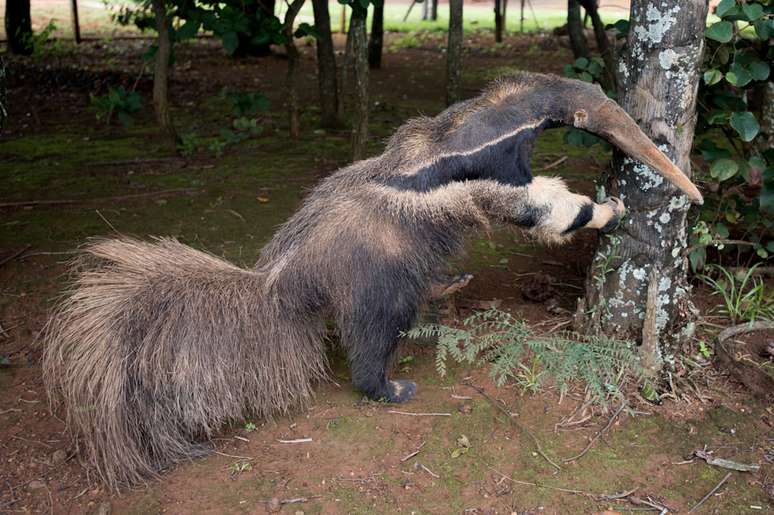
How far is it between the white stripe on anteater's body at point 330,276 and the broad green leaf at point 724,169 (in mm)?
728

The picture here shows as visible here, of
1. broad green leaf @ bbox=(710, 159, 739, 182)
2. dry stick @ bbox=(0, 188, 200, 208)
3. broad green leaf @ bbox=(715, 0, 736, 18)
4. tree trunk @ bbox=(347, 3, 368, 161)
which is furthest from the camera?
tree trunk @ bbox=(347, 3, 368, 161)

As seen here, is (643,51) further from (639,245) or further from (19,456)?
(19,456)

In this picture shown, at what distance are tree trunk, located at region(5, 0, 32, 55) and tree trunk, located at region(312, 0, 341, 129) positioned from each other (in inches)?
291

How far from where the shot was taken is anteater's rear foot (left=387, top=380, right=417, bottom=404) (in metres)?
4.03

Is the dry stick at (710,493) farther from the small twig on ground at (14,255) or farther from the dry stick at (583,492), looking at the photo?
the small twig on ground at (14,255)

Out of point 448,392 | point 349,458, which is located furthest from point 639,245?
point 349,458

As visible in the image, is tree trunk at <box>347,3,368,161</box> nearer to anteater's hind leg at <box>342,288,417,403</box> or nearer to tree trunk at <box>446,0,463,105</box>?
tree trunk at <box>446,0,463,105</box>

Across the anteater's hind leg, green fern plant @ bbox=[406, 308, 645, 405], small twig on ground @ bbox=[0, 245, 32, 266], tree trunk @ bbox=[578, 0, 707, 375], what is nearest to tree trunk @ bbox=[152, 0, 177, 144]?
small twig on ground @ bbox=[0, 245, 32, 266]

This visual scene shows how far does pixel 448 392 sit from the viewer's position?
414 cm

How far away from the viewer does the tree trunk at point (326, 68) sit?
789 centimetres

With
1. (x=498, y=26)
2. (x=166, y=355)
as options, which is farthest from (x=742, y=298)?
(x=498, y=26)

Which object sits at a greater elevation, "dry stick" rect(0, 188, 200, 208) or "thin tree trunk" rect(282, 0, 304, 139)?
"thin tree trunk" rect(282, 0, 304, 139)

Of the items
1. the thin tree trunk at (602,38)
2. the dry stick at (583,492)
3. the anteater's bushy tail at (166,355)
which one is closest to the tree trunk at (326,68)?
the thin tree trunk at (602,38)

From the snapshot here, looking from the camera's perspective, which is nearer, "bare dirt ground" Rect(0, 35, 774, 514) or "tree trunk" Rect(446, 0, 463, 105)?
"bare dirt ground" Rect(0, 35, 774, 514)
